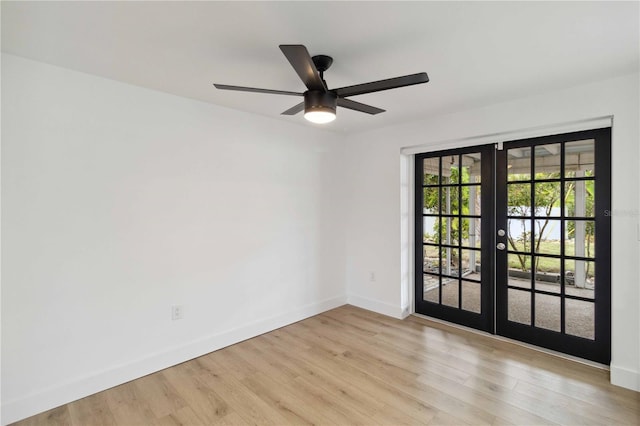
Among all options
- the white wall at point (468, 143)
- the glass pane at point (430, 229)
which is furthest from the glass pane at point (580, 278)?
the glass pane at point (430, 229)

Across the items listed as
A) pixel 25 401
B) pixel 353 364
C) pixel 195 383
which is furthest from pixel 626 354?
pixel 25 401

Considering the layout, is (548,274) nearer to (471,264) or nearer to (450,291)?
(471,264)

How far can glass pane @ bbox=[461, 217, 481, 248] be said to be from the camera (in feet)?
11.1

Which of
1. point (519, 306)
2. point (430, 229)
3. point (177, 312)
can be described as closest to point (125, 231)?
point (177, 312)

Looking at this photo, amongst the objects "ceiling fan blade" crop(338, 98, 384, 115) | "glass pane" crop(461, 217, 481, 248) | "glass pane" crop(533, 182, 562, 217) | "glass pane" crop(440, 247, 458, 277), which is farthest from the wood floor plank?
"glass pane" crop(533, 182, 562, 217)

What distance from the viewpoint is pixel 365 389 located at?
2354 mm

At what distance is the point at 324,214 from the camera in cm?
412

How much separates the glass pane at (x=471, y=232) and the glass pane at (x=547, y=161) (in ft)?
2.40

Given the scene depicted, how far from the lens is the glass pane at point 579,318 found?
2721 millimetres

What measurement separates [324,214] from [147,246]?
84.9 inches

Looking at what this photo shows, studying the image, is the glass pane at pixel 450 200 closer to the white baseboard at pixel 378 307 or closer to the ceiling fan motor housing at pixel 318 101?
the white baseboard at pixel 378 307

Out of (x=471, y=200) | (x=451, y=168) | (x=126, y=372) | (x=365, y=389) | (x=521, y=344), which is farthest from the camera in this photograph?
(x=451, y=168)

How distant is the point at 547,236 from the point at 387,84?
230 centimetres

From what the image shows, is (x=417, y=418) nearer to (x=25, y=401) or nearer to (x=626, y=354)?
(x=626, y=354)
